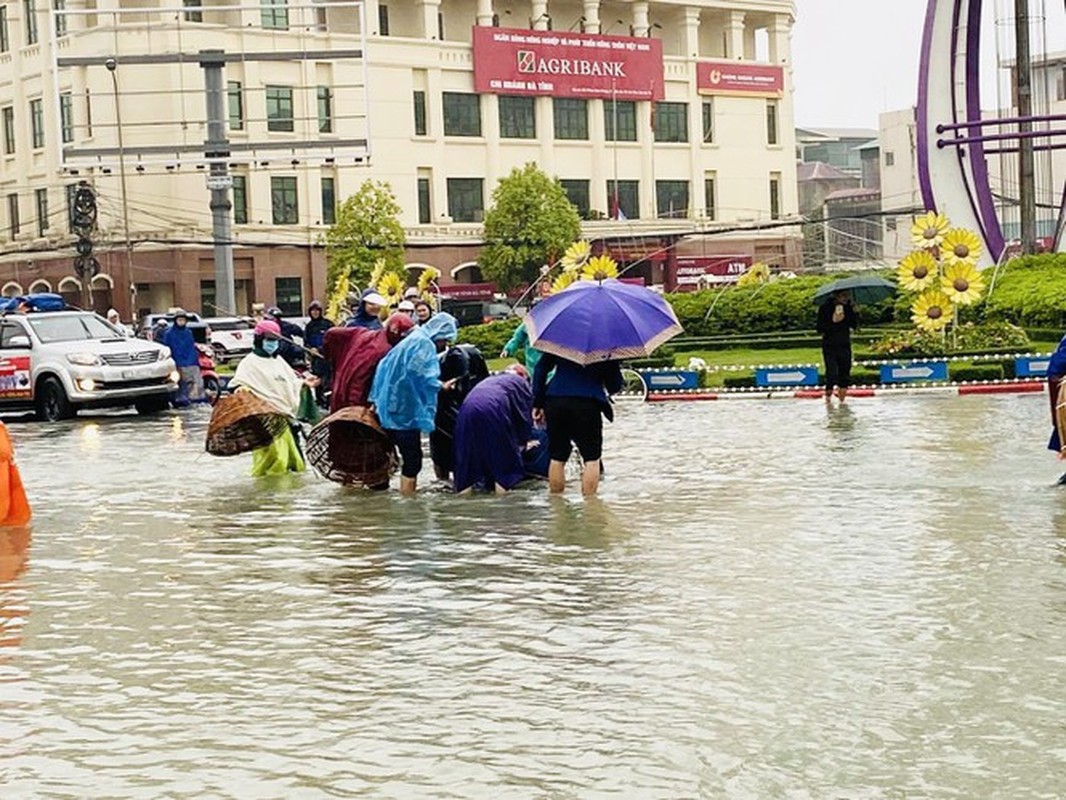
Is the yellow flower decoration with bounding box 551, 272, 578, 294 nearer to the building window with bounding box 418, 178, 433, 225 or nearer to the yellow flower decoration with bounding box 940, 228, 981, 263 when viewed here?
the yellow flower decoration with bounding box 940, 228, 981, 263

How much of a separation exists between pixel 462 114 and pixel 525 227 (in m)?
7.45

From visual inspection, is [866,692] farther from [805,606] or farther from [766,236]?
[766,236]

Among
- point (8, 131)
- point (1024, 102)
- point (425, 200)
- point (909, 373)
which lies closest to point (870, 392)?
point (909, 373)

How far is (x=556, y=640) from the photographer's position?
315 inches

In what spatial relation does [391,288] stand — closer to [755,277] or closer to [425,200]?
[755,277]

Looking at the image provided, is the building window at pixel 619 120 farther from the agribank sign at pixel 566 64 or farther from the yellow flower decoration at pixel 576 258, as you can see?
the yellow flower decoration at pixel 576 258

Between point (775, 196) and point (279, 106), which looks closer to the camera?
point (279, 106)

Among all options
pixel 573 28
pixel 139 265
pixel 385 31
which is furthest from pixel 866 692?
pixel 573 28

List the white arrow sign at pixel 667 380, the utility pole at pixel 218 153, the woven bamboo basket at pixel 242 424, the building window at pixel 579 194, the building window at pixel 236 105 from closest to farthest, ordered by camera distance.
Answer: the woven bamboo basket at pixel 242 424, the white arrow sign at pixel 667 380, the utility pole at pixel 218 153, the building window at pixel 236 105, the building window at pixel 579 194

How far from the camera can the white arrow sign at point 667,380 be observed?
24.8 m

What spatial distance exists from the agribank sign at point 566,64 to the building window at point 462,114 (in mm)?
625

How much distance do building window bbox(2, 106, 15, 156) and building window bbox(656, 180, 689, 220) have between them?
26808 millimetres

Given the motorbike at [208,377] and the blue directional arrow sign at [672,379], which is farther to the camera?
the motorbike at [208,377]

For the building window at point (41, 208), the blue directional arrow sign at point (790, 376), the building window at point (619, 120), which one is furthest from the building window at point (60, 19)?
the blue directional arrow sign at point (790, 376)
